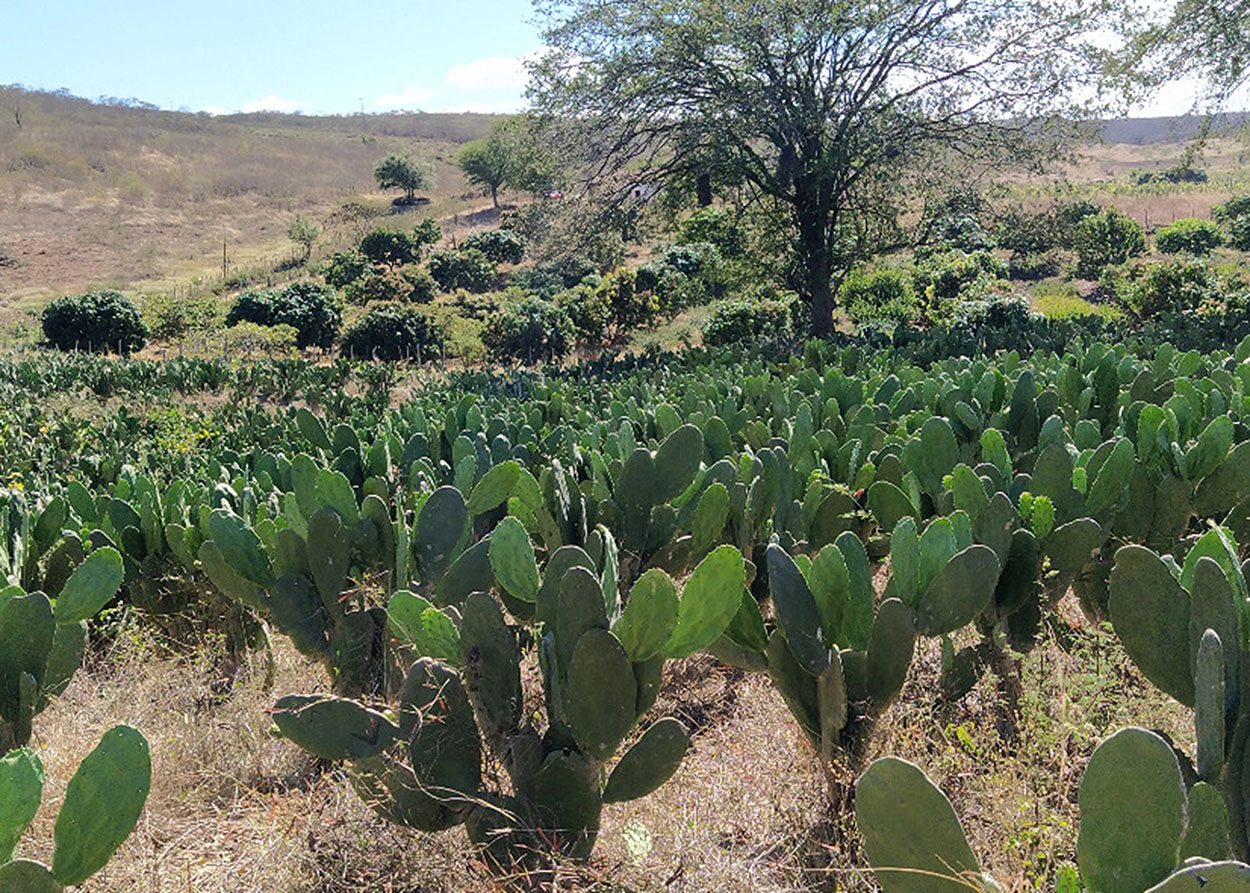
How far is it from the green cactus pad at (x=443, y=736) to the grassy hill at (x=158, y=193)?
37342mm

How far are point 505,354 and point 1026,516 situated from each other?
19.0 meters

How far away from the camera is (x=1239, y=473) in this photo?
98.4 inches

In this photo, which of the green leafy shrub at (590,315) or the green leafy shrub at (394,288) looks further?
the green leafy shrub at (394,288)

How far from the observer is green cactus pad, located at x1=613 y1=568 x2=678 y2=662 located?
165 cm

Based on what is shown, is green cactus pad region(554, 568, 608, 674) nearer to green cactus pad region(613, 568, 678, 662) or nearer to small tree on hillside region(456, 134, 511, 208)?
green cactus pad region(613, 568, 678, 662)

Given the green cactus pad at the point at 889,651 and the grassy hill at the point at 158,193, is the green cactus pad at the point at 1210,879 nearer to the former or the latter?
the green cactus pad at the point at 889,651

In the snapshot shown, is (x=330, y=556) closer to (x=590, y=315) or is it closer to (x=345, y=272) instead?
(x=590, y=315)

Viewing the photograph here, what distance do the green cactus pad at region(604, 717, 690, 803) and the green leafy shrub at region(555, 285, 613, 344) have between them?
67.8 feet

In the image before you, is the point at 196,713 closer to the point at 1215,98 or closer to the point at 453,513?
the point at 453,513

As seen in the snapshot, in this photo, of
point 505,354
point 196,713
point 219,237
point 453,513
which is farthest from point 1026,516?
point 219,237

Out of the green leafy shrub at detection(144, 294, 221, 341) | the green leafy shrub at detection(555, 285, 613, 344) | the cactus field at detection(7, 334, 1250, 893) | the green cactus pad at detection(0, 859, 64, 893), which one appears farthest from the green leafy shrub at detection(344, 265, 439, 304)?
the green cactus pad at detection(0, 859, 64, 893)

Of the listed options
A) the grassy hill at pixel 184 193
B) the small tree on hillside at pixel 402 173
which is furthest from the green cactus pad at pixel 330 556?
the small tree on hillside at pixel 402 173

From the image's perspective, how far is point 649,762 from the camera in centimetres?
170

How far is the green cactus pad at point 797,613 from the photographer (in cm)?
177
